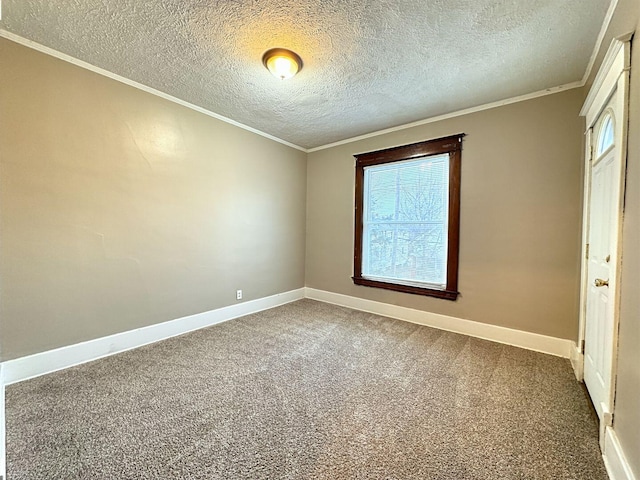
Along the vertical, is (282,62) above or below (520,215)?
above

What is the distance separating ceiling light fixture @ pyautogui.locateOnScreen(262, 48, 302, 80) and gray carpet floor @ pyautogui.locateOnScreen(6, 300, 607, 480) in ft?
8.36

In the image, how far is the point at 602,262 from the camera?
6.04ft

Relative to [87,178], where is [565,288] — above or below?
below

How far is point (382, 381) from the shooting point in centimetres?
217

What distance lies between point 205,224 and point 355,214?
7.06ft

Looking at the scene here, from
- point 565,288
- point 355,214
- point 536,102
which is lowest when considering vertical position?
point 565,288

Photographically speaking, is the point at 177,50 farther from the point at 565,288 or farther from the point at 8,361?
the point at 565,288

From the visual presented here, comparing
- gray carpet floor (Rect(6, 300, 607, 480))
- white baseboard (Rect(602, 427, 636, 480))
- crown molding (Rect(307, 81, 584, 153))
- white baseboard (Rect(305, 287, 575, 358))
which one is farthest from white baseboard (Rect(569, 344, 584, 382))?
crown molding (Rect(307, 81, 584, 153))

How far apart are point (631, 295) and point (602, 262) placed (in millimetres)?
691

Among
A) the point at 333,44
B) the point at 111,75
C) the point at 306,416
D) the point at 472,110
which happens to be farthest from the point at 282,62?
the point at 306,416

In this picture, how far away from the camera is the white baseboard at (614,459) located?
1.20m

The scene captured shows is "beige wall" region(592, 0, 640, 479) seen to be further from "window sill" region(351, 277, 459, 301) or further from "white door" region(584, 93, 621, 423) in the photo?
"window sill" region(351, 277, 459, 301)

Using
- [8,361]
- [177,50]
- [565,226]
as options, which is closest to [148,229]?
[8,361]

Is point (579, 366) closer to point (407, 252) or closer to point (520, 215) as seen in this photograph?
point (520, 215)
